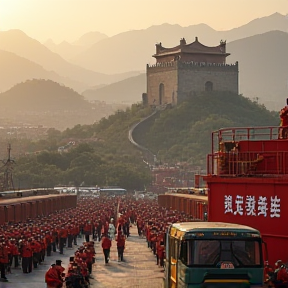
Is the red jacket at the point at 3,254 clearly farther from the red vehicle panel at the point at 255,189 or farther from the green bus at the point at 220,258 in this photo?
the green bus at the point at 220,258

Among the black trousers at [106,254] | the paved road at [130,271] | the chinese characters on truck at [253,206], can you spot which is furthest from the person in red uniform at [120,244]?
the chinese characters on truck at [253,206]

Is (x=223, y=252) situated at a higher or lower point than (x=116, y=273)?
higher

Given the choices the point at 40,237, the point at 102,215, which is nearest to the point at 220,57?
the point at 102,215

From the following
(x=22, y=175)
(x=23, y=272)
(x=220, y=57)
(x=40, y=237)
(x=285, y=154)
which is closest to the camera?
(x=285, y=154)

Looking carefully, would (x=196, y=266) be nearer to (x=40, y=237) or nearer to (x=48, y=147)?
(x=40, y=237)

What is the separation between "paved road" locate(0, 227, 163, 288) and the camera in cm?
3086

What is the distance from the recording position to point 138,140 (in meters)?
164

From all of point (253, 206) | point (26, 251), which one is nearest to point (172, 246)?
point (253, 206)

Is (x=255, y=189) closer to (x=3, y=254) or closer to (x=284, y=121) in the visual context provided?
(x=284, y=121)

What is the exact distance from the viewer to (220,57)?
177750 mm

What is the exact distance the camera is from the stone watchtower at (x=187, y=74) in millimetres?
172625

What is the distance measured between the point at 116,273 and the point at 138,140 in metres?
130

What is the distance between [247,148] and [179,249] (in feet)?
26.3

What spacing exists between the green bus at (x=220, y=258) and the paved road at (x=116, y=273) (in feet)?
35.3
